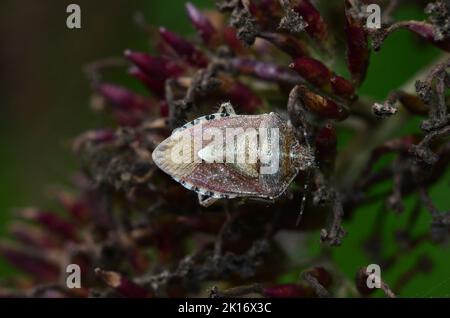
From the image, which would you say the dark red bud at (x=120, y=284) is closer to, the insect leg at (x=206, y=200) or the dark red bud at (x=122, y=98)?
the insect leg at (x=206, y=200)

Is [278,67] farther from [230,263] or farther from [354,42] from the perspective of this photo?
[230,263]

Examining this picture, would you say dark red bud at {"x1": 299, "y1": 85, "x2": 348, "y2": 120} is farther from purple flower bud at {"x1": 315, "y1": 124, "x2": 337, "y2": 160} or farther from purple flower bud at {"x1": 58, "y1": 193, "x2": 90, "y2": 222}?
purple flower bud at {"x1": 58, "y1": 193, "x2": 90, "y2": 222}

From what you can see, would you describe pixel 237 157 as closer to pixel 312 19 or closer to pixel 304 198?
pixel 304 198

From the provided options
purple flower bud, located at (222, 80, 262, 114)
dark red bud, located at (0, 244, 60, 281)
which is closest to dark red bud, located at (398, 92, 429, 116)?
purple flower bud, located at (222, 80, 262, 114)

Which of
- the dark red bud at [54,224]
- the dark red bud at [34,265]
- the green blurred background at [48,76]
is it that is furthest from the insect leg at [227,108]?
the green blurred background at [48,76]

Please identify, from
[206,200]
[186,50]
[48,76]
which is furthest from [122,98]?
[48,76]
